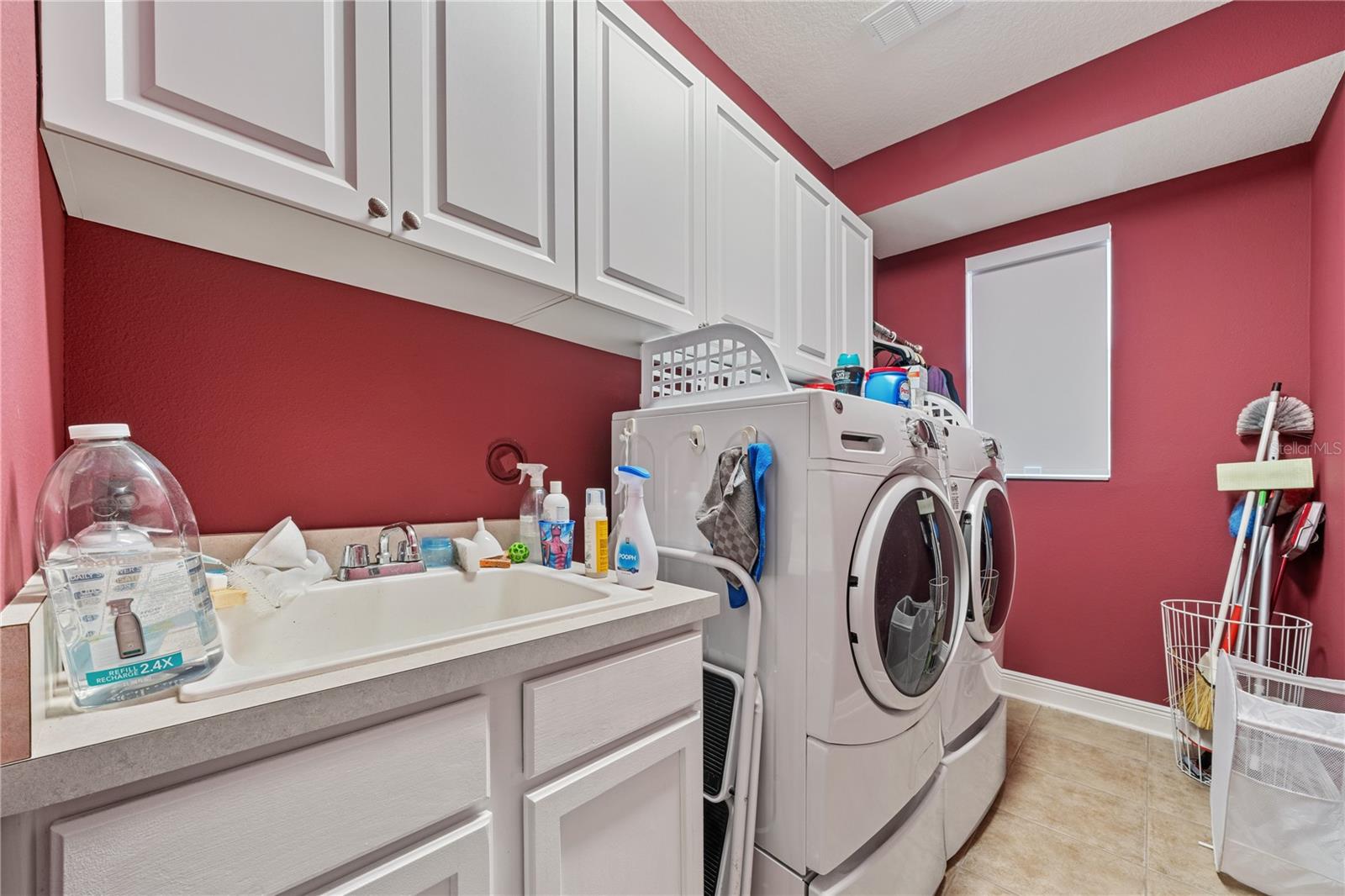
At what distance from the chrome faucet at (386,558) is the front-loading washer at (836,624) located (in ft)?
2.13

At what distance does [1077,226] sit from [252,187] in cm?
350

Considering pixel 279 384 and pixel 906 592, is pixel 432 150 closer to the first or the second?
pixel 279 384

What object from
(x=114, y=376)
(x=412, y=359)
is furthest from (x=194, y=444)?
(x=412, y=359)

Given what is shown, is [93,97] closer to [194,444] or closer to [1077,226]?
[194,444]

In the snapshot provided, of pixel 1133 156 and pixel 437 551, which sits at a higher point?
pixel 1133 156

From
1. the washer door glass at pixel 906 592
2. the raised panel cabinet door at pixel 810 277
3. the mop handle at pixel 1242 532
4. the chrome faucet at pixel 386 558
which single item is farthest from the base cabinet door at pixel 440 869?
the mop handle at pixel 1242 532

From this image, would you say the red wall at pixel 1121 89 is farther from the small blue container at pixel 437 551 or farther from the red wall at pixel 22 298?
the red wall at pixel 22 298

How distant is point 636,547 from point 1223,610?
2.62 metres

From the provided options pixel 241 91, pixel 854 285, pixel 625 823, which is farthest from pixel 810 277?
pixel 625 823

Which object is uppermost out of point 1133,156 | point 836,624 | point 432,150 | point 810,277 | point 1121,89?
point 1121,89

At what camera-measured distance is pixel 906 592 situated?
4.25 ft

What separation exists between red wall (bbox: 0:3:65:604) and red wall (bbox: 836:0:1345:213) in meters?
3.00

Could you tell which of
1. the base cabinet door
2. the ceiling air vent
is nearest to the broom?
the ceiling air vent

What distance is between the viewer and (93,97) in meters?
0.71
